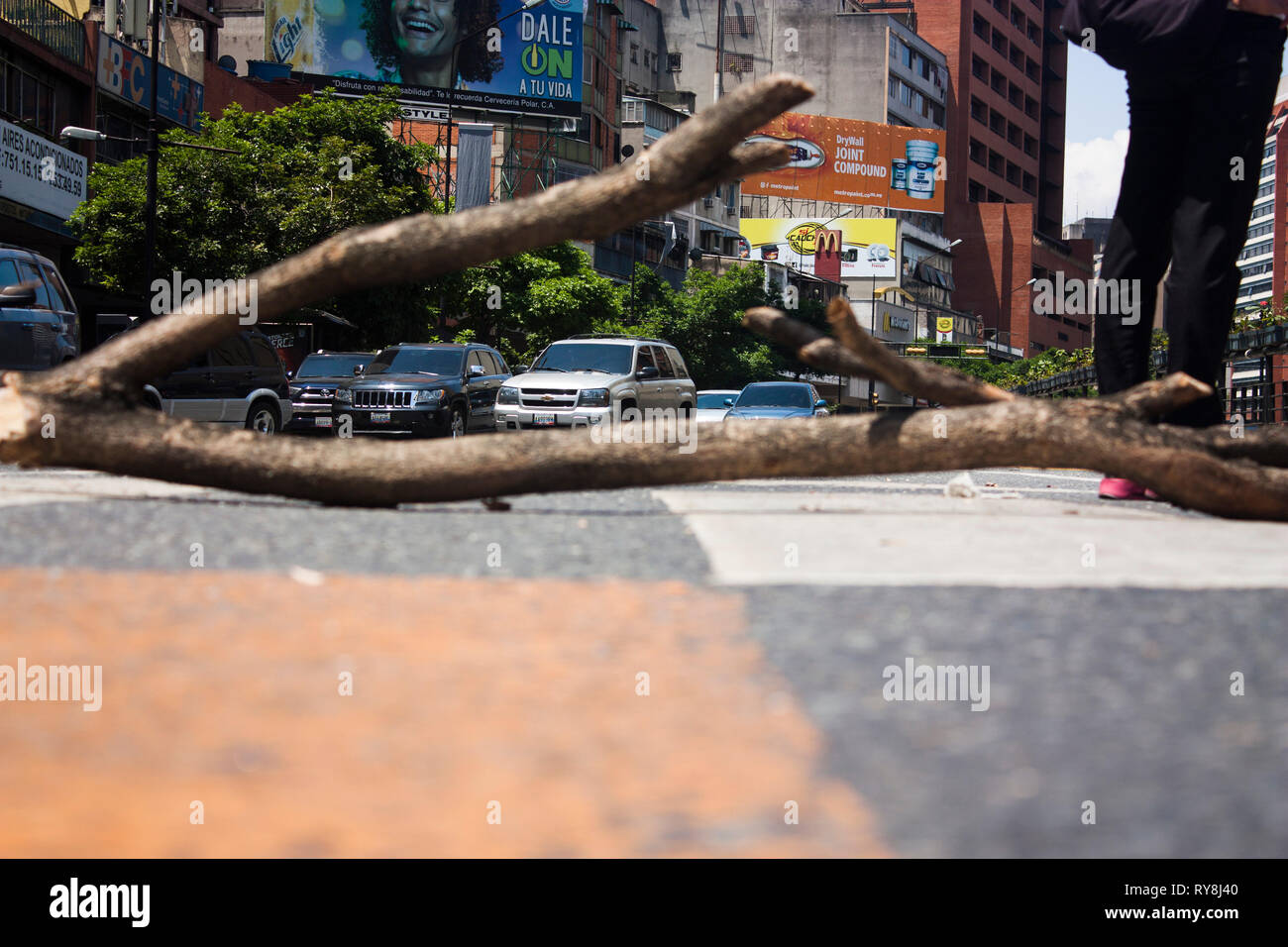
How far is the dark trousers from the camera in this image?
559cm

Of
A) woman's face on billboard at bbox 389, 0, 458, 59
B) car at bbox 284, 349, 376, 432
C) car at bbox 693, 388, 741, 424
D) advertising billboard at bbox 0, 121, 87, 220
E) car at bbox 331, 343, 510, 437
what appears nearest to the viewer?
car at bbox 331, 343, 510, 437

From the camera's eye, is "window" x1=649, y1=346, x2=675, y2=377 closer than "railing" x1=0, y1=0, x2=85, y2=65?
Yes

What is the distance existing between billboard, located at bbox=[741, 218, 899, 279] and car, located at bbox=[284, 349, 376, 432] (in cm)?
6671

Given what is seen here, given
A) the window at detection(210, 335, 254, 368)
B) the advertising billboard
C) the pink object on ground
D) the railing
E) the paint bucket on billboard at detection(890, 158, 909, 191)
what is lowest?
the pink object on ground

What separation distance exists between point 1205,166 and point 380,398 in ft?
45.1

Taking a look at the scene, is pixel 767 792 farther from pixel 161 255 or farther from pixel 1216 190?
pixel 161 255

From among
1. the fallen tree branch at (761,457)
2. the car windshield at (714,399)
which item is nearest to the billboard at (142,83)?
the car windshield at (714,399)

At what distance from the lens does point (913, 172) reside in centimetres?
9400

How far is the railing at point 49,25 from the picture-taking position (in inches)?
1051

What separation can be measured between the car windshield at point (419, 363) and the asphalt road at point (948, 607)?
13.4 meters

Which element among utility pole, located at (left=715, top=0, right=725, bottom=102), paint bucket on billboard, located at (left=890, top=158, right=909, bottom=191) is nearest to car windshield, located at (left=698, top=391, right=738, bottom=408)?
utility pole, located at (left=715, top=0, right=725, bottom=102)

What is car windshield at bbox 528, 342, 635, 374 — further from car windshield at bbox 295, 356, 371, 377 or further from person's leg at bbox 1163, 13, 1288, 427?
person's leg at bbox 1163, 13, 1288, 427
